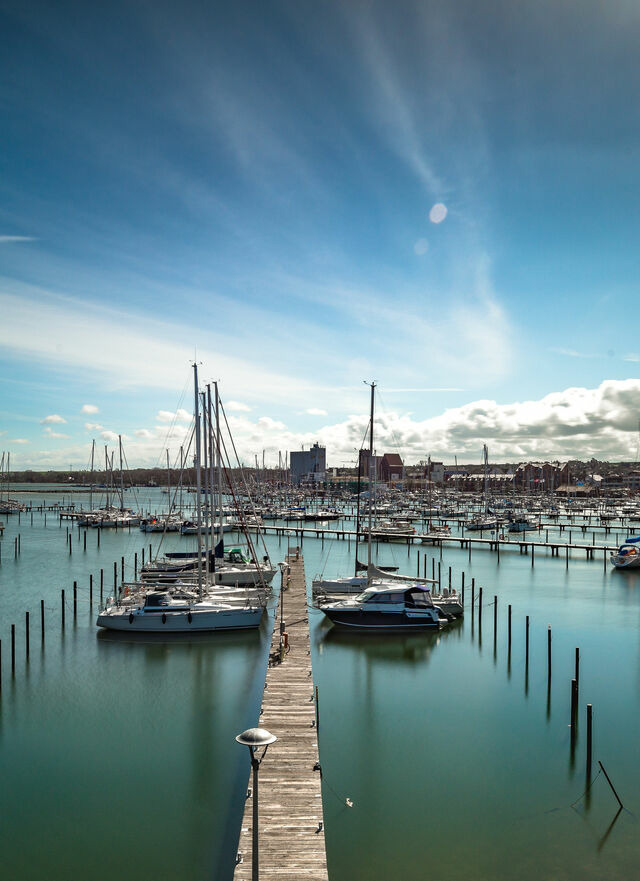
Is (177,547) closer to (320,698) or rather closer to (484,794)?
(320,698)

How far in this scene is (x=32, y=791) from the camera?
60.5ft

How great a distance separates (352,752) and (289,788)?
22.8ft

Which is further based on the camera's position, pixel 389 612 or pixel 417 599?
pixel 417 599

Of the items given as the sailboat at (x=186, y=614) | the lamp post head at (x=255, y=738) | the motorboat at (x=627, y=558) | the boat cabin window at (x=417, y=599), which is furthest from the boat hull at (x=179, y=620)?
the motorboat at (x=627, y=558)

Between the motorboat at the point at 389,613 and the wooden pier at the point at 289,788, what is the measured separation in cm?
1049

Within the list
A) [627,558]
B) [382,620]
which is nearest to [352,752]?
[382,620]

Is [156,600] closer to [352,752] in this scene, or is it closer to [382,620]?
[382,620]

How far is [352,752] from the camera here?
69.4 feet

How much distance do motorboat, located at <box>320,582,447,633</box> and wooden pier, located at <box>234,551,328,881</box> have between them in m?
10.5

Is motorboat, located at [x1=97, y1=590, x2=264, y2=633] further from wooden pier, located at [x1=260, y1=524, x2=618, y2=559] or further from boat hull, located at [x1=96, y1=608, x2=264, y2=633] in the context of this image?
wooden pier, located at [x1=260, y1=524, x2=618, y2=559]

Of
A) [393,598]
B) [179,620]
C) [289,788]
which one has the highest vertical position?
[393,598]

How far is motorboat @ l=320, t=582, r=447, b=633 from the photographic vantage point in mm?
34969

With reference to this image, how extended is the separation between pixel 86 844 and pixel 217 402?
30222 millimetres

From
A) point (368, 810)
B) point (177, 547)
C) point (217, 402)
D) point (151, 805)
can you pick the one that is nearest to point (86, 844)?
point (151, 805)
